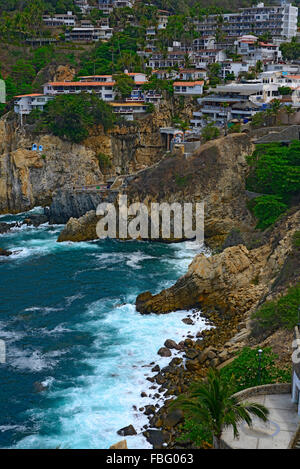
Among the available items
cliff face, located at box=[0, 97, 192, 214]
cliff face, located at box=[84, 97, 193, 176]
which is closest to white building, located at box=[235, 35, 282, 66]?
cliff face, located at box=[84, 97, 193, 176]

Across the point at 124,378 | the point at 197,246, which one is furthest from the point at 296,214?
the point at 124,378

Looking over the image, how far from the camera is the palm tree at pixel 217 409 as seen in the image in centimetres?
2361

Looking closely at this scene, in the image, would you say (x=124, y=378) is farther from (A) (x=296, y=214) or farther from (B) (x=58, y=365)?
(A) (x=296, y=214)

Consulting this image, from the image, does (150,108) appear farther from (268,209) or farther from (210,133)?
(268,209)

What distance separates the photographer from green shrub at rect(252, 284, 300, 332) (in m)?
35.8

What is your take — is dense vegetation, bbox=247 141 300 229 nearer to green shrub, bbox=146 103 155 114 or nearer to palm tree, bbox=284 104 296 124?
palm tree, bbox=284 104 296 124

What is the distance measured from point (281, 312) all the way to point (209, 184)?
104 feet

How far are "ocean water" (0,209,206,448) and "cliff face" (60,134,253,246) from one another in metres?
5.09

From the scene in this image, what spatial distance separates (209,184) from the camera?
66312 mm

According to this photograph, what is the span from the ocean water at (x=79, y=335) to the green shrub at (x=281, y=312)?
257 inches

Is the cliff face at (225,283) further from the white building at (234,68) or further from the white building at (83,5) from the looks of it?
the white building at (83,5)
